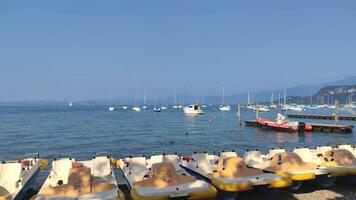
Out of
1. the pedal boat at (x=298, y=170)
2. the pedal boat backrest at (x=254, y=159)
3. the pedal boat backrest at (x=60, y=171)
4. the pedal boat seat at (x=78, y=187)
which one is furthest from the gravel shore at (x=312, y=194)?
the pedal boat backrest at (x=60, y=171)

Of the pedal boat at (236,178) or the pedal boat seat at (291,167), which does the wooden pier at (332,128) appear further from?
the pedal boat at (236,178)

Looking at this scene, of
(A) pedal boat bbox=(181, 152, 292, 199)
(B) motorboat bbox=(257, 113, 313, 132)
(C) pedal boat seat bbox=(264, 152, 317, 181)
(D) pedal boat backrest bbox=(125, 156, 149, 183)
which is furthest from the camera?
(B) motorboat bbox=(257, 113, 313, 132)

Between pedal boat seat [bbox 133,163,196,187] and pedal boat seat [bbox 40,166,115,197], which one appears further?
pedal boat seat [bbox 133,163,196,187]

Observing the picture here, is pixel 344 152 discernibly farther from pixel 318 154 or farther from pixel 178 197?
pixel 178 197

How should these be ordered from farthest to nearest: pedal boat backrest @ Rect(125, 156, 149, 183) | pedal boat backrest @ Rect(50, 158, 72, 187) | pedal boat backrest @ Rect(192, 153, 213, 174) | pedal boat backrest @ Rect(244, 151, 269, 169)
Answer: pedal boat backrest @ Rect(244, 151, 269, 169)
pedal boat backrest @ Rect(192, 153, 213, 174)
pedal boat backrest @ Rect(50, 158, 72, 187)
pedal boat backrest @ Rect(125, 156, 149, 183)

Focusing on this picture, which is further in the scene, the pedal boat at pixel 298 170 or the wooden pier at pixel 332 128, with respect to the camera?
the wooden pier at pixel 332 128

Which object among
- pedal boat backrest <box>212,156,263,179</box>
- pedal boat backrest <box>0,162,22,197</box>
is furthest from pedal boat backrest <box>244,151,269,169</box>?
pedal boat backrest <box>0,162,22,197</box>

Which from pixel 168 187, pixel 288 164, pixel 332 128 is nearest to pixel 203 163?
pixel 288 164

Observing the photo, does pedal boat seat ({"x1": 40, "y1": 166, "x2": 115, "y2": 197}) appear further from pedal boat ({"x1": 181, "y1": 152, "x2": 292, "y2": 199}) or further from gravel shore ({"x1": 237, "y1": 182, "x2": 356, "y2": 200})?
gravel shore ({"x1": 237, "y1": 182, "x2": 356, "y2": 200})

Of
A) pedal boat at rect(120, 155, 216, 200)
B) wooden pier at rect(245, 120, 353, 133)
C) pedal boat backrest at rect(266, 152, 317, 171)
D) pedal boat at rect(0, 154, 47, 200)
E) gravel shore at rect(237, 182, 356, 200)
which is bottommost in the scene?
wooden pier at rect(245, 120, 353, 133)

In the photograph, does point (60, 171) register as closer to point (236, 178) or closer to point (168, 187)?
point (168, 187)

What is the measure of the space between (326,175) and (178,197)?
704 centimetres

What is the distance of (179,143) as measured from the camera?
146 ft

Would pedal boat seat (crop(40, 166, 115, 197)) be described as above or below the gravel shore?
above
